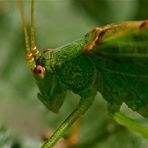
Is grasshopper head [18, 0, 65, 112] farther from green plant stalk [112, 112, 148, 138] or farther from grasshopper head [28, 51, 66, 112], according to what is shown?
green plant stalk [112, 112, 148, 138]

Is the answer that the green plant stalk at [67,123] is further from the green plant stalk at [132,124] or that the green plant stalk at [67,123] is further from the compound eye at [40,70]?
the compound eye at [40,70]

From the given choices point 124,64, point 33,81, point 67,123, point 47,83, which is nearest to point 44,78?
point 47,83

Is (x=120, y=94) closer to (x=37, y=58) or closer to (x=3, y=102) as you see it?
(x=37, y=58)

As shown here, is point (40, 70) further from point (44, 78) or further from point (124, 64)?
point (124, 64)

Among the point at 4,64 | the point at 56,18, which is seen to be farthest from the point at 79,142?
the point at 56,18

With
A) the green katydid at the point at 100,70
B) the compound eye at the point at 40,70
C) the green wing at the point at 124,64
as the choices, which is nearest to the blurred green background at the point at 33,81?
the green katydid at the point at 100,70

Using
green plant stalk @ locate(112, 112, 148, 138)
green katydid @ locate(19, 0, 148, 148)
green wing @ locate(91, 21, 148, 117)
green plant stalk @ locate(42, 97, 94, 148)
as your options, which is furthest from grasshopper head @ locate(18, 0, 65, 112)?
green plant stalk @ locate(112, 112, 148, 138)

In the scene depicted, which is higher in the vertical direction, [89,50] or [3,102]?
[89,50]
